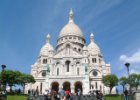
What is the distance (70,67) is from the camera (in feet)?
243

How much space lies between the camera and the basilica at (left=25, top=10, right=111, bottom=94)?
71.0m

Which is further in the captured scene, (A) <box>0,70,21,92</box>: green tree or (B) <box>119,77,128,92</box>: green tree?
(B) <box>119,77,128,92</box>: green tree

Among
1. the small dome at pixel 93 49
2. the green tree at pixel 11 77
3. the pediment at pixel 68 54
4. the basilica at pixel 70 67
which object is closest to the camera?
the green tree at pixel 11 77

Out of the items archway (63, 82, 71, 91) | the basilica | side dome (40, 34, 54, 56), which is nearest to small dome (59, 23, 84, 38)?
the basilica

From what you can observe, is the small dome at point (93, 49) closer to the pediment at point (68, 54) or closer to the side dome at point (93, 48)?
the side dome at point (93, 48)

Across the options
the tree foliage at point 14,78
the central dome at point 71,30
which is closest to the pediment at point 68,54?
the tree foliage at point 14,78

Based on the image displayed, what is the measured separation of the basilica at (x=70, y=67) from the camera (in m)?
71.0

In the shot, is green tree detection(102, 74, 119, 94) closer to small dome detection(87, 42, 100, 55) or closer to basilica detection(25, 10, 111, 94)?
basilica detection(25, 10, 111, 94)

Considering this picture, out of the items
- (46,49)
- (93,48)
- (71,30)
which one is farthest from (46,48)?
(93,48)

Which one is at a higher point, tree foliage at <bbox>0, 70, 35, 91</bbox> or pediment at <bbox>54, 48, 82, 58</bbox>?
pediment at <bbox>54, 48, 82, 58</bbox>

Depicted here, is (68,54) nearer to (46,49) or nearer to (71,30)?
(46,49)

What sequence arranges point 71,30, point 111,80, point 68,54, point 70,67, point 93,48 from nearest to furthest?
point 111,80 < point 70,67 < point 68,54 < point 93,48 < point 71,30

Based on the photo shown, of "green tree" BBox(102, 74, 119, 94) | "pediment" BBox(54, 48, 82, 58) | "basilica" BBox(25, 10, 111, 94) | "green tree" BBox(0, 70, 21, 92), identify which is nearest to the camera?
"green tree" BBox(0, 70, 21, 92)

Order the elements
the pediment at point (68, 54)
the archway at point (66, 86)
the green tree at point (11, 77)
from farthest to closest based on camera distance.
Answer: the pediment at point (68, 54) → the archway at point (66, 86) → the green tree at point (11, 77)
